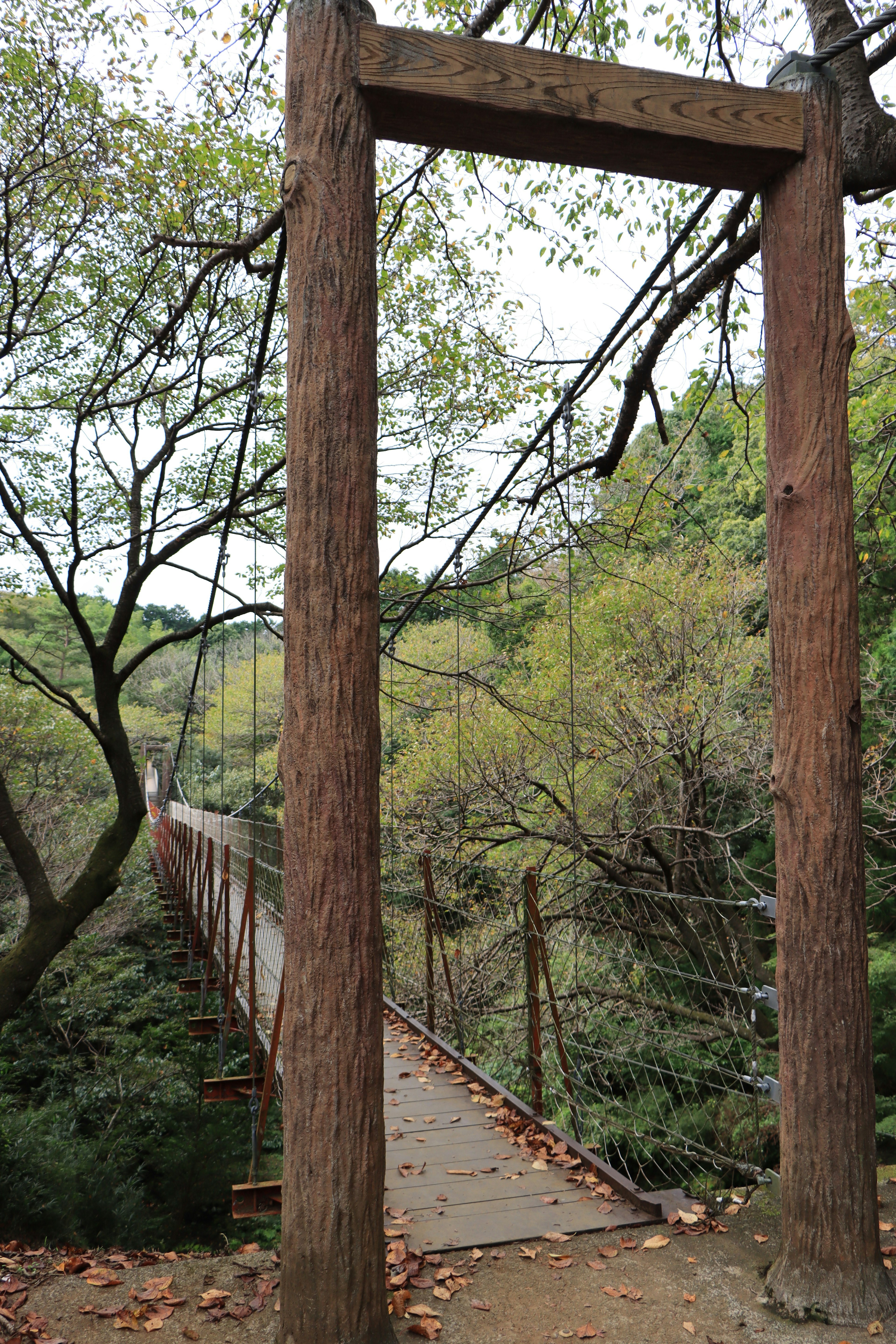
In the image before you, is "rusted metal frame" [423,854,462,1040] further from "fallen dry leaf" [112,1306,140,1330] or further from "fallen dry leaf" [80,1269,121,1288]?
"fallen dry leaf" [112,1306,140,1330]

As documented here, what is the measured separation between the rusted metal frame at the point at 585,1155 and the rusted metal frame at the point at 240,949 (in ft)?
2.77

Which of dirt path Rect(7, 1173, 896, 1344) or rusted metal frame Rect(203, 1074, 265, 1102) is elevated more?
dirt path Rect(7, 1173, 896, 1344)

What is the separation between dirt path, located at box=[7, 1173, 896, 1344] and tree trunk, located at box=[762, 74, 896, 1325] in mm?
101

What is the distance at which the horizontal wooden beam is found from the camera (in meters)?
1.52

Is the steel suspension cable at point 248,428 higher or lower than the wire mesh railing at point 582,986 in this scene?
higher

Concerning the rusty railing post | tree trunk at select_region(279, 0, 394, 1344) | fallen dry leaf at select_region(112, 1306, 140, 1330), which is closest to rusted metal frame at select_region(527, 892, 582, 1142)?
the rusty railing post

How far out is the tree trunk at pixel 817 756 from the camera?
1.52 m

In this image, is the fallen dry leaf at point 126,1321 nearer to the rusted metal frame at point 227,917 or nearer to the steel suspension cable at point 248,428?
the steel suspension cable at point 248,428

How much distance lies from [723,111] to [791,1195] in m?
1.91

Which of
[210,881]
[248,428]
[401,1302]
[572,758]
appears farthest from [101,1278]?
[572,758]

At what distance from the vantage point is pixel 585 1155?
2.26 metres

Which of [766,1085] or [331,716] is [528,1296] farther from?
[331,716]

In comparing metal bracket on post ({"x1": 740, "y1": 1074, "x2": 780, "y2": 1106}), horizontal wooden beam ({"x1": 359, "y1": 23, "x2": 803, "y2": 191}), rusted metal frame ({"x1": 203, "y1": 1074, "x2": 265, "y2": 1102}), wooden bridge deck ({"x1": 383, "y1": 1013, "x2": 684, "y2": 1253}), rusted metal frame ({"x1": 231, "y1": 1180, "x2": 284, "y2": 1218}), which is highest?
horizontal wooden beam ({"x1": 359, "y1": 23, "x2": 803, "y2": 191})

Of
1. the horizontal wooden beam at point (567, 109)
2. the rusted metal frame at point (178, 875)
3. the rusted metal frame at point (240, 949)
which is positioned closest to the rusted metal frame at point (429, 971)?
the rusted metal frame at point (240, 949)
